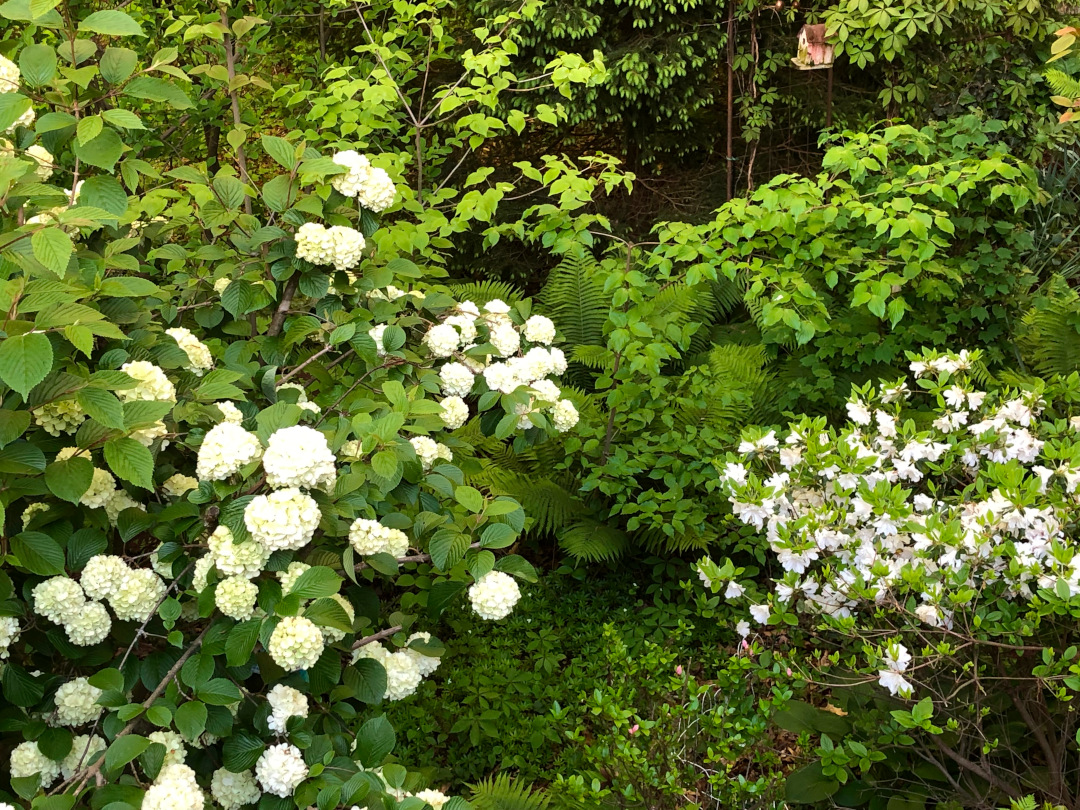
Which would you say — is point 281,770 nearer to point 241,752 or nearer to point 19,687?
point 241,752

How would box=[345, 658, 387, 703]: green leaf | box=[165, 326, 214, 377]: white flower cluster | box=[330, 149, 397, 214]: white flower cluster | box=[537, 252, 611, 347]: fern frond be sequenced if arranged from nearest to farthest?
box=[345, 658, 387, 703]: green leaf, box=[165, 326, 214, 377]: white flower cluster, box=[330, 149, 397, 214]: white flower cluster, box=[537, 252, 611, 347]: fern frond

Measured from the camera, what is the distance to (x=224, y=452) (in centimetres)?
135

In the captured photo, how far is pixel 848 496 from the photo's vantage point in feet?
6.44

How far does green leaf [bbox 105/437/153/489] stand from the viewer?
48.9 inches

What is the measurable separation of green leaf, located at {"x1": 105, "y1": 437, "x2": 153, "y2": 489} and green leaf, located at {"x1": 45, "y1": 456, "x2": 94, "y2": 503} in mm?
44

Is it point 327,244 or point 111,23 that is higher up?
point 111,23

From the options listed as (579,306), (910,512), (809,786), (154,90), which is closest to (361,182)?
(154,90)

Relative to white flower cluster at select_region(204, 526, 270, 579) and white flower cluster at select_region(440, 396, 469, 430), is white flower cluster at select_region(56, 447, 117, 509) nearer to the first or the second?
white flower cluster at select_region(204, 526, 270, 579)

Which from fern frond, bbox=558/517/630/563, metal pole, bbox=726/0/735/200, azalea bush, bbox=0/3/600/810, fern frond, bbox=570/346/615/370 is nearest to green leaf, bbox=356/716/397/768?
azalea bush, bbox=0/3/600/810

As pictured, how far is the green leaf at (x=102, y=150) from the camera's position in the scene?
1393 mm

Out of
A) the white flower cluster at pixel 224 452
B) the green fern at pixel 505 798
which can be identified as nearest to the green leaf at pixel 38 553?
the white flower cluster at pixel 224 452

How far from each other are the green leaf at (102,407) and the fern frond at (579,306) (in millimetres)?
3368

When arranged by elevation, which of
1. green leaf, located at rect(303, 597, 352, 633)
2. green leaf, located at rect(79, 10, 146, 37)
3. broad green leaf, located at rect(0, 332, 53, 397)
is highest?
green leaf, located at rect(79, 10, 146, 37)

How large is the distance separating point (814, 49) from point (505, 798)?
3.80m
